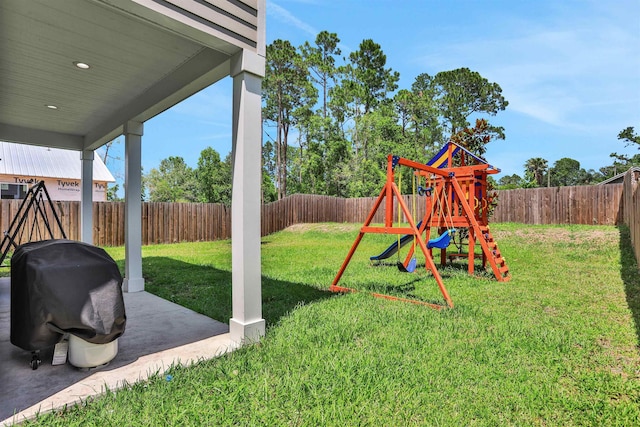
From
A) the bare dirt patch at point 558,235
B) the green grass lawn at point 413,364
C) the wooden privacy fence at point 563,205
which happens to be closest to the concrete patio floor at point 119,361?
the green grass lawn at point 413,364

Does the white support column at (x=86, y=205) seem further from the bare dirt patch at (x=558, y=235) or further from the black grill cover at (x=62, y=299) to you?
the bare dirt patch at (x=558, y=235)

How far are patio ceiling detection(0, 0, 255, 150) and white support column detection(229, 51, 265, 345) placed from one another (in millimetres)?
231

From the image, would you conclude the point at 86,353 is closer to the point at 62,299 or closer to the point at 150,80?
the point at 62,299

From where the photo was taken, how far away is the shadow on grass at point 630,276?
374cm

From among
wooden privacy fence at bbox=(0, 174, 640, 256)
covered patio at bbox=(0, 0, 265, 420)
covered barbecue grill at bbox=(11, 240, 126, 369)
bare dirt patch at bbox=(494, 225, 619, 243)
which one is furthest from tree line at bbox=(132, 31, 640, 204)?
covered barbecue grill at bbox=(11, 240, 126, 369)

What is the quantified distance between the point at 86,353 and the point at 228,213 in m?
12.3

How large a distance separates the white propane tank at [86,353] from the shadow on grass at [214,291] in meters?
1.28

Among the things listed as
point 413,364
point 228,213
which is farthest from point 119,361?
point 228,213

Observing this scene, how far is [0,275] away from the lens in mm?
6184

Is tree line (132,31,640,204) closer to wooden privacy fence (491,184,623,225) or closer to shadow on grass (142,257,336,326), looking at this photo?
wooden privacy fence (491,184,623,225)

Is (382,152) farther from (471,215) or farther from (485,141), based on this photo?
(471,215)

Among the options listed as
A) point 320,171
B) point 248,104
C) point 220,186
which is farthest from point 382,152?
point 248,104

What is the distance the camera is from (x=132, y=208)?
4.88 m

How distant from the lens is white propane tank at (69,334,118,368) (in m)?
2.37
